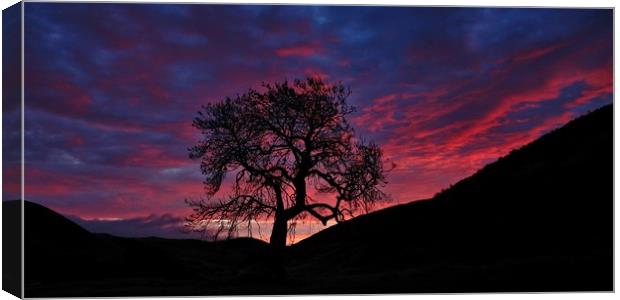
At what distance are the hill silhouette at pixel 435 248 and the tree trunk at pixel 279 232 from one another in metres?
0.70

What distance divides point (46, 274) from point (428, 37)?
18.9m

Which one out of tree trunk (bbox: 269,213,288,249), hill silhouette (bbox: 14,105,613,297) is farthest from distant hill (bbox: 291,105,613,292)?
tree trunk (bbox: 269,213,288,249)

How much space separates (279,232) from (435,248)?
618 inches

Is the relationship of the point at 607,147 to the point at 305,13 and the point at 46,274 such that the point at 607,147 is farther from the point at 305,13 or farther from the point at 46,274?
the point at 46,274

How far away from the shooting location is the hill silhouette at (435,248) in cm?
2661

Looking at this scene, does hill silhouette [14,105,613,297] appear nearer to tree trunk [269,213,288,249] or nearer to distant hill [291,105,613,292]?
distant hill [291,105,613,292]

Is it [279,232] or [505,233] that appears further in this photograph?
[505,233]

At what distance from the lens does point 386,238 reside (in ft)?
154

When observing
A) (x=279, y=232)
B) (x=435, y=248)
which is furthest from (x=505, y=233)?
(x=279, y=232)

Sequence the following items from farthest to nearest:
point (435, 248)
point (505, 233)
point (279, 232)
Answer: point (435, 248) → point (505, 233) → point (279, 232)

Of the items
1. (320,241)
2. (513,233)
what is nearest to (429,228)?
(513,233)

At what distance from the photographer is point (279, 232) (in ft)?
94.2

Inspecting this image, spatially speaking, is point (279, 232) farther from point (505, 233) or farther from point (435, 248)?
point (505, 233)

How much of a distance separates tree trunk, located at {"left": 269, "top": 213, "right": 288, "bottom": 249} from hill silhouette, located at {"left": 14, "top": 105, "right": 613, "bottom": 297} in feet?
2.28
